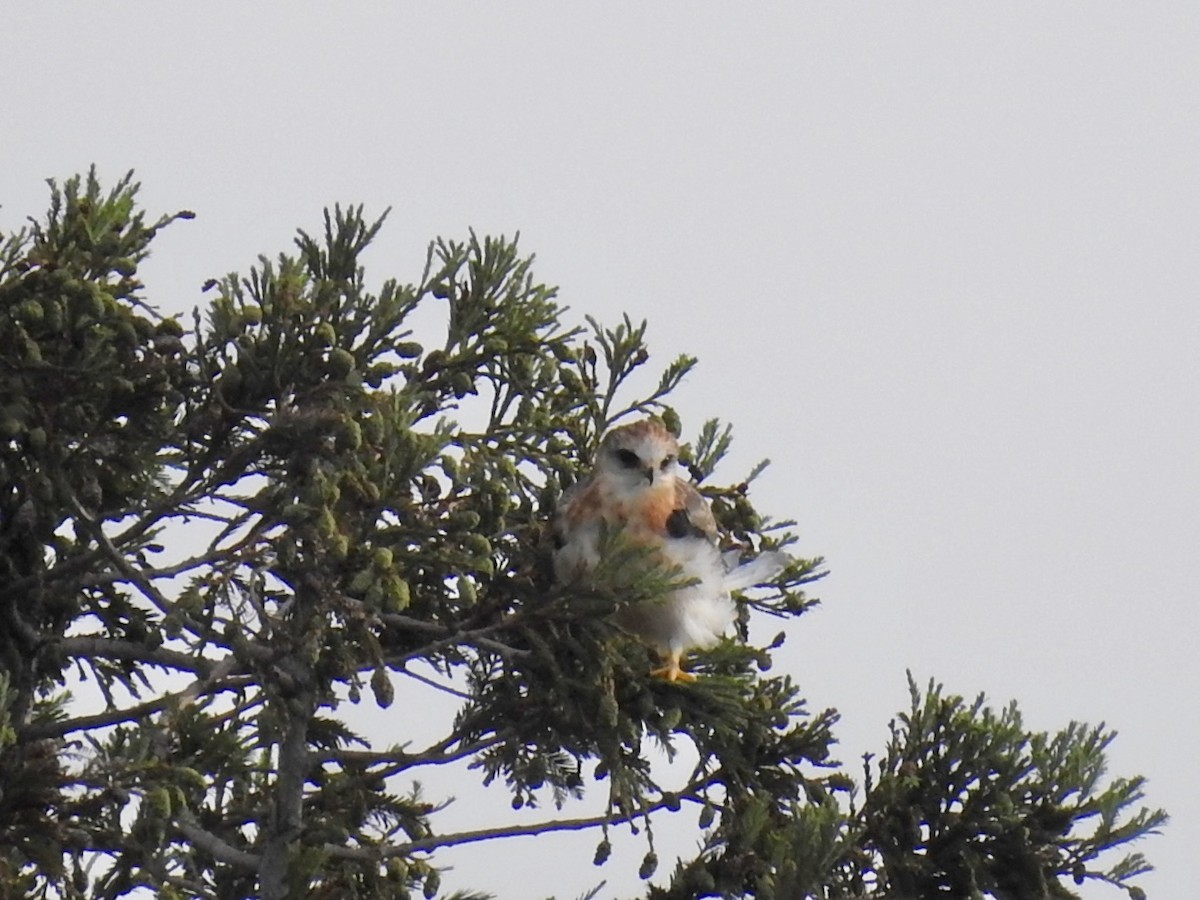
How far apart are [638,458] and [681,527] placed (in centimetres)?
35

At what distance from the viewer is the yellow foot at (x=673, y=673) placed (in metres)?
6.72

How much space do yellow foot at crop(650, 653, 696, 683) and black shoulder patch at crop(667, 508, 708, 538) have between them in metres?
0.70

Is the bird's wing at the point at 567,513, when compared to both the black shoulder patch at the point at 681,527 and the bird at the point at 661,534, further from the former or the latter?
the black shoulder patch at the point at 681,527

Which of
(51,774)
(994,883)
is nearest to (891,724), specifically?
(994,883)

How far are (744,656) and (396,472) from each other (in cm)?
158

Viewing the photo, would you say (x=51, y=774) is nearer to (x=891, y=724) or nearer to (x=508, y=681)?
(x=508, y=681)

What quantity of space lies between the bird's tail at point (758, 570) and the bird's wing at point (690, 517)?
0.57 feet

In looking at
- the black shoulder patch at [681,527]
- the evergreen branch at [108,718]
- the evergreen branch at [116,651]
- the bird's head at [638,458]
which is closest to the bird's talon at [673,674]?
Answer: the black shoulder patch at [681,527]

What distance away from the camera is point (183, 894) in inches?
258

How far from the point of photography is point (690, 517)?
25.2 feet

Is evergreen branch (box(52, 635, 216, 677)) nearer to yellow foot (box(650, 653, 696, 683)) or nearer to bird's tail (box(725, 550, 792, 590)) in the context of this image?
yellow foot (box(650, 653, 696, 683))

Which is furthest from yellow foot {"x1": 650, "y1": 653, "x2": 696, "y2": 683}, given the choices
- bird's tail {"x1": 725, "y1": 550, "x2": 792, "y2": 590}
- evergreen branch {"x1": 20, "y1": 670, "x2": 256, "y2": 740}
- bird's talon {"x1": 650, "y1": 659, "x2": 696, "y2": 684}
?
evergreen branch {"x1": 20, "y1": 670, "x2": 256, "y2": 740}

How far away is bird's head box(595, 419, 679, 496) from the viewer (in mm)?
7723

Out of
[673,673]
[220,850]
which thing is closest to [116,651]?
[220,850]
